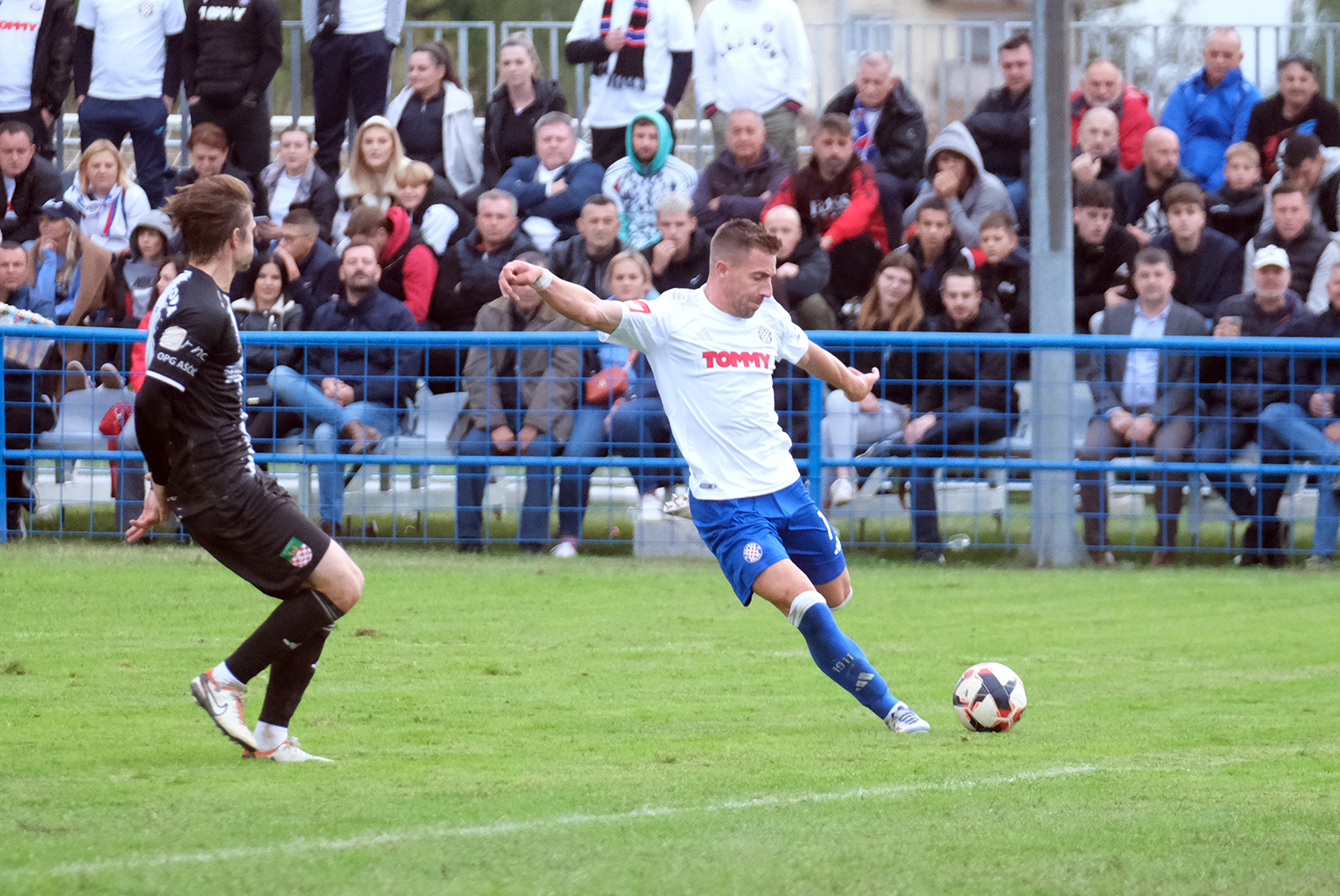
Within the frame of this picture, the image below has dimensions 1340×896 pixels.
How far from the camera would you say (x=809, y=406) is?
11789 millimetres

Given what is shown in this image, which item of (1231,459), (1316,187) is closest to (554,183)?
(1231,459)

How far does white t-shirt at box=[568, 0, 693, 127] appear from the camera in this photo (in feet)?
48.8

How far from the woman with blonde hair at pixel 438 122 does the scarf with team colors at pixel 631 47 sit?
136 centimetres

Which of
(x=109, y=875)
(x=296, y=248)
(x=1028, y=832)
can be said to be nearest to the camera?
(x=109, y=875)

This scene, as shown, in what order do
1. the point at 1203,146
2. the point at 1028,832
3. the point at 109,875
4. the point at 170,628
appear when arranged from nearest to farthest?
the point at 109,875
the point at 1028,832
the point at 170,628
the point at 1203,146

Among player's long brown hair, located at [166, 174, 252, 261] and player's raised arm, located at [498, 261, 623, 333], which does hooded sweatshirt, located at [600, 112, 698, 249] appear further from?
player's long brown hair, located at [166, 174, 252, 261]

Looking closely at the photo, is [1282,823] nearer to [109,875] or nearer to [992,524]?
[109,875]

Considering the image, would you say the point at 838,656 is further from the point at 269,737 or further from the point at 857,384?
the point at 269,737

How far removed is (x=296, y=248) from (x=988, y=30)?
7249 mm

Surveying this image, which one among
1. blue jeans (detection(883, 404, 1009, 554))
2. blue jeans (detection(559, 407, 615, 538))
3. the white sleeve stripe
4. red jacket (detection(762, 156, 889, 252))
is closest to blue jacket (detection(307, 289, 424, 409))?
blue jeans (detection(559, 407, 615, 538))

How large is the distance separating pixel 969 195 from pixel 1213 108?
2.45 m

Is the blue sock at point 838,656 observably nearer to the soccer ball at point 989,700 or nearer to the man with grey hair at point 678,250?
the soccer ball at point 989,700

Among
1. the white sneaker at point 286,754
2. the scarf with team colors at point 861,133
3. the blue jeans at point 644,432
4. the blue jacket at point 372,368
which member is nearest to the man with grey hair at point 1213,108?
the scarf with team colors at point 861,133

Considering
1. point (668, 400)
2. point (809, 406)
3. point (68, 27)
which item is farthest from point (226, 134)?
point (668, 400)
